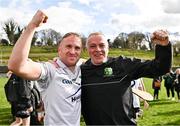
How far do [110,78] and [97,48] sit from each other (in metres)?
0.31

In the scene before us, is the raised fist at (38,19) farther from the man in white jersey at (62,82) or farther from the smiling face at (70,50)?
the smiling face at (70,50)

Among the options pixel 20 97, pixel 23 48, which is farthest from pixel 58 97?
pixel 20 97

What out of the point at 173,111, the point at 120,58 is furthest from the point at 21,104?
the point at 173,111

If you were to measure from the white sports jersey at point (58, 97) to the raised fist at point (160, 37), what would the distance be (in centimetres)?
83

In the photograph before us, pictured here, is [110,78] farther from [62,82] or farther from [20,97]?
[20,97]

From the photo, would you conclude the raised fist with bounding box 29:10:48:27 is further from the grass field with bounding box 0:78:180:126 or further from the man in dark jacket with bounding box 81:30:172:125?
the grass field with bounding box 0:78:180:126

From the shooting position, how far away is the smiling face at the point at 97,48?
3.97 meters

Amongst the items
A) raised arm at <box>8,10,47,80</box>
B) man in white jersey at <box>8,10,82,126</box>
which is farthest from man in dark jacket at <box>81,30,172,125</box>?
raised arm at <box>8,10,47,80</box>

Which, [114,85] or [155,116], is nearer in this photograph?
[114,85]

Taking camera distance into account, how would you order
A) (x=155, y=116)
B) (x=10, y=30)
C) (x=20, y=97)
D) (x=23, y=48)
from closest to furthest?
(x=23, y=48) < (x=20, y=97) < (x=155, y=116) < (x=10, y=30)

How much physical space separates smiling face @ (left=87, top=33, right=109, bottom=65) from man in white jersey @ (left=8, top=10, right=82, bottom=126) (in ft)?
0.59

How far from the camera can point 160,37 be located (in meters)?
3.55

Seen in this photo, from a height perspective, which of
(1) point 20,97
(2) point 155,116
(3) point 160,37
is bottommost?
(2) point 155,116

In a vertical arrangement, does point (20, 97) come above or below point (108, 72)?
below
